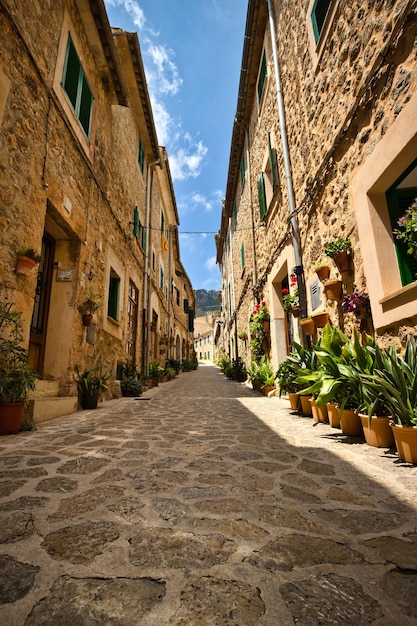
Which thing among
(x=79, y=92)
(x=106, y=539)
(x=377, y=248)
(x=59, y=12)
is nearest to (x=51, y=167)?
(x=79, y=92)

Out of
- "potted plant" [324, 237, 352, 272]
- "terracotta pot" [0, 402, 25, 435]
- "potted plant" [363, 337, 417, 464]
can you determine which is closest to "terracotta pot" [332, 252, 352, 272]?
"potted plant" [324, 237, 352, 272]

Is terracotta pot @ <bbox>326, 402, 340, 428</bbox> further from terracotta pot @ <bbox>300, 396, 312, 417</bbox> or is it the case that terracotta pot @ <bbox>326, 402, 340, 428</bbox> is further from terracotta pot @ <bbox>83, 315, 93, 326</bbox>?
terracotta pot @ <bbox>83, 315, 93, 326</bbox>

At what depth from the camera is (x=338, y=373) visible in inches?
110

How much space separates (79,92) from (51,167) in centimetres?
→ 206

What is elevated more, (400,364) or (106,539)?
(400,364)

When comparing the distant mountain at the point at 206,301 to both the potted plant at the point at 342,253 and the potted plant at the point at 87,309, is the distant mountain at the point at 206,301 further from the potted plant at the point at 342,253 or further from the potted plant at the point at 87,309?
the potted plant at the point at 342,253

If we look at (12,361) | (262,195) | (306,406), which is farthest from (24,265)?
(262,195)

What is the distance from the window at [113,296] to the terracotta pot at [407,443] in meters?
6.30

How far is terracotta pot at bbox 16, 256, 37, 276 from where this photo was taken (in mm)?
3396

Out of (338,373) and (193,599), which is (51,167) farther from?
(193,599)

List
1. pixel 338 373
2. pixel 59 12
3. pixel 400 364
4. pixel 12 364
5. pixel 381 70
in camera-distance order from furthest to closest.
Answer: pixel 59 12, pixel 12 364, pixel 381 70, pixel 338 373, pixel 400 364

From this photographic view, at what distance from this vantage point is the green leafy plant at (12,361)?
3029 millimetres

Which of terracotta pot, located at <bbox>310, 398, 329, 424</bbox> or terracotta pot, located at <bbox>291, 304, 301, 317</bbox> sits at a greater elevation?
terracotta pot, located at <bbox>291, 304, 301, 317</bbox>

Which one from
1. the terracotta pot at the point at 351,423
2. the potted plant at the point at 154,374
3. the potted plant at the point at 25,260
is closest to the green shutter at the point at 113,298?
the potted plant at the point at 154,374
